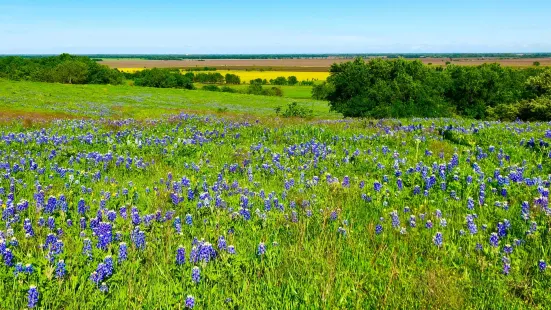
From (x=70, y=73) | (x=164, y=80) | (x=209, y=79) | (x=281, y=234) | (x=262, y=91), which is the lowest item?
(x=262, y=91)

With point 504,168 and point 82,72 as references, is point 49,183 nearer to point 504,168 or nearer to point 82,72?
point 504,168

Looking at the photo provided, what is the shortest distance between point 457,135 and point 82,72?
109m

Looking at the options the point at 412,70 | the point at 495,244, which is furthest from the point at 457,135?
the point at 412,70

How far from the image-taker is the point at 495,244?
12.8 feet

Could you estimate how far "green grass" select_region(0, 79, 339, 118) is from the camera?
106ft

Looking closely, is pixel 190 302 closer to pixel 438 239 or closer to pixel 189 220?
pixel 189 220

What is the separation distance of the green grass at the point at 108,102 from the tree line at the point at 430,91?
439 cm

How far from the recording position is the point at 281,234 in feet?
14.5

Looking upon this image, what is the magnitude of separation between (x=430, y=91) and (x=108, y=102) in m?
35.0

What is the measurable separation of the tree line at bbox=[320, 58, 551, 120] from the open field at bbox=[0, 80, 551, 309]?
19.4 m

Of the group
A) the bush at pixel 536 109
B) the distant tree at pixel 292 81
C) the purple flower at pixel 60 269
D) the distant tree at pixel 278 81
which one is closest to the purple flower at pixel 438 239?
the purple flower at pixel 60 269

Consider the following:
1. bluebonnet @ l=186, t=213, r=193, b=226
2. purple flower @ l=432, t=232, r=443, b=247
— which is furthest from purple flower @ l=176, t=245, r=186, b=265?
purple flower @ l=432, t=232, r=443, b=247

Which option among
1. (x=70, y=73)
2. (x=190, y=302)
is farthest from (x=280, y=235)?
(x=70, y=73)

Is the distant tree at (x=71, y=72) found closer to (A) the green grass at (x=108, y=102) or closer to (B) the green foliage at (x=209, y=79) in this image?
(B) the green foliage at (x=209, y=79)
